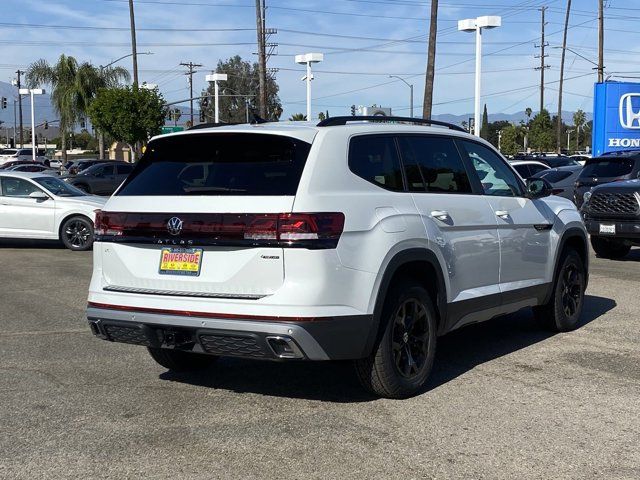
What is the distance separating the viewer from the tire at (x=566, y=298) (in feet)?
24.7

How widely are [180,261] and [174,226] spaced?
226 mm

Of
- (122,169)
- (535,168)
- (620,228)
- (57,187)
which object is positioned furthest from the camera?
(122,169)

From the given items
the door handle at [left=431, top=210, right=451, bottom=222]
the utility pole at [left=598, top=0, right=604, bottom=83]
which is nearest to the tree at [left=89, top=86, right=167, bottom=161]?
the utility pole at [left=598, top=0, right=604, bottom=83]

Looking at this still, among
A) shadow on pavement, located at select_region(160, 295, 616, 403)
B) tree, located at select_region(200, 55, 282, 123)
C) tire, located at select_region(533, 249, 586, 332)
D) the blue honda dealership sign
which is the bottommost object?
shadow on pavement, located at select_region(160, 295, 616, 403)

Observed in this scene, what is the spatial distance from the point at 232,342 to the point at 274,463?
0.81 m

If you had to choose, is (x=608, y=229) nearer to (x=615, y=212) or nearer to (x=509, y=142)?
(x=615, y=212)

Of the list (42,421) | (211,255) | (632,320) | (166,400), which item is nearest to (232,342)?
(211,255)

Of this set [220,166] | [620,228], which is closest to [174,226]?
[220,166]

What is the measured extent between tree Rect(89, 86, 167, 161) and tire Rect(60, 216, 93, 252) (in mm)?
32599

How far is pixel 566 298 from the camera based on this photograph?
25.4ft

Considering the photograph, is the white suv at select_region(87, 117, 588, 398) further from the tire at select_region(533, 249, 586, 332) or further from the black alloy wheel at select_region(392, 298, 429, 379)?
the tire at select_region(533, 249, 586, 332)

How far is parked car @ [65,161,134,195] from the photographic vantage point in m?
33.3

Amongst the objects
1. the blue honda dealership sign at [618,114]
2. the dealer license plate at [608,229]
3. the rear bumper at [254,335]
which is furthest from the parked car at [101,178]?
the rear bumper at [254,335]

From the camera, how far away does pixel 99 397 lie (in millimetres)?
5594
